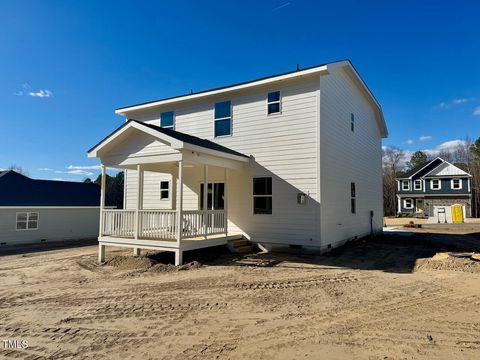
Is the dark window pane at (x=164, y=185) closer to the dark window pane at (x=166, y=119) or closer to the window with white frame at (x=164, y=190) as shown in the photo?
the window with white frame at (x=164, y=190)

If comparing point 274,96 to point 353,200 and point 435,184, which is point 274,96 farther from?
point 435,184

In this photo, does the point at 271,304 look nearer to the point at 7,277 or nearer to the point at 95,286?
the point at 95,286

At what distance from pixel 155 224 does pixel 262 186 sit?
13.7ft

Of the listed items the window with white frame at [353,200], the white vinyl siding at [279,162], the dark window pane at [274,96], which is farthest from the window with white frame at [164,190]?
the window with white frame at [353,200]

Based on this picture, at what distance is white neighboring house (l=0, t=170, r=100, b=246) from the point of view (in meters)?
19.9

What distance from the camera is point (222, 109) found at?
13.5 m

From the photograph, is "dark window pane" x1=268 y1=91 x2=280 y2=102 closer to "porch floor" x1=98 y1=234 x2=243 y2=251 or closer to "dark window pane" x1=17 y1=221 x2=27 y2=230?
"porch floor" x1=98 y1=234 x2=243 y2=251

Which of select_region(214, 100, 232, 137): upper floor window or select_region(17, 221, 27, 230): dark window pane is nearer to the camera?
select_region(214, 100, 232, 137): upper floor window

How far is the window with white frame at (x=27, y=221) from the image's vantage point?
20.2 metres

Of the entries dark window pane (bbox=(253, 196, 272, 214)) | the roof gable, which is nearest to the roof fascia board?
dark window pane (bbox=(253, 196, 272, 214))

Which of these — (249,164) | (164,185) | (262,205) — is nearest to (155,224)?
(262,205)

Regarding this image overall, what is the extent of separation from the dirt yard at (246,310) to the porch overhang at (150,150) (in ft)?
10.4

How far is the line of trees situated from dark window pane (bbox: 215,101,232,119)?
39.8m

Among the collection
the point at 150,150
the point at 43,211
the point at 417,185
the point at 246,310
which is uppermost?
the point at 417,185
